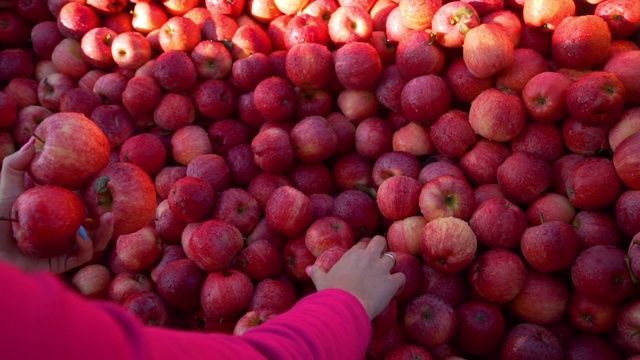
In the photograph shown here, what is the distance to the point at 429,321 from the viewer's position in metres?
2.07

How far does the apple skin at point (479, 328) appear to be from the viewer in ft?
6.86

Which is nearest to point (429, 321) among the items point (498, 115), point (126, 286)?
point (498, 115)

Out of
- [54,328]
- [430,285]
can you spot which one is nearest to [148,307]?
[430,285]

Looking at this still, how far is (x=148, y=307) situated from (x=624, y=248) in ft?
6.97

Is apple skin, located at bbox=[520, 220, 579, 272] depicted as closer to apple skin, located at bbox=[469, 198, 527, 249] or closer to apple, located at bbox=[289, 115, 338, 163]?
apple skin, located at bbox=[469, 198, 527, 249]

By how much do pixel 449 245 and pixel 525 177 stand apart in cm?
52

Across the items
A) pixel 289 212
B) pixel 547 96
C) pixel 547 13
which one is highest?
pixel 547 13

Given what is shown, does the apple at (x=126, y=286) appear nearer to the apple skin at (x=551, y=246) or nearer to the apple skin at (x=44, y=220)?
the apple skin at (x=44, y=220)

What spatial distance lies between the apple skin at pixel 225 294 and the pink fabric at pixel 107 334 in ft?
3.35

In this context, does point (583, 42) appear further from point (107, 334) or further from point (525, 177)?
point (107, 334)

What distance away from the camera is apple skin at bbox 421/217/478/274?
214 centimetres

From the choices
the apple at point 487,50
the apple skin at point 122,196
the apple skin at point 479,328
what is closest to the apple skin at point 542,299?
the apple skin at point 479,328

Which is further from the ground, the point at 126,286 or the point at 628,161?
the point at 628,161

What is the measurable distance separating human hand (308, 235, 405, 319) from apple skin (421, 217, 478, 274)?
1.26 ft
